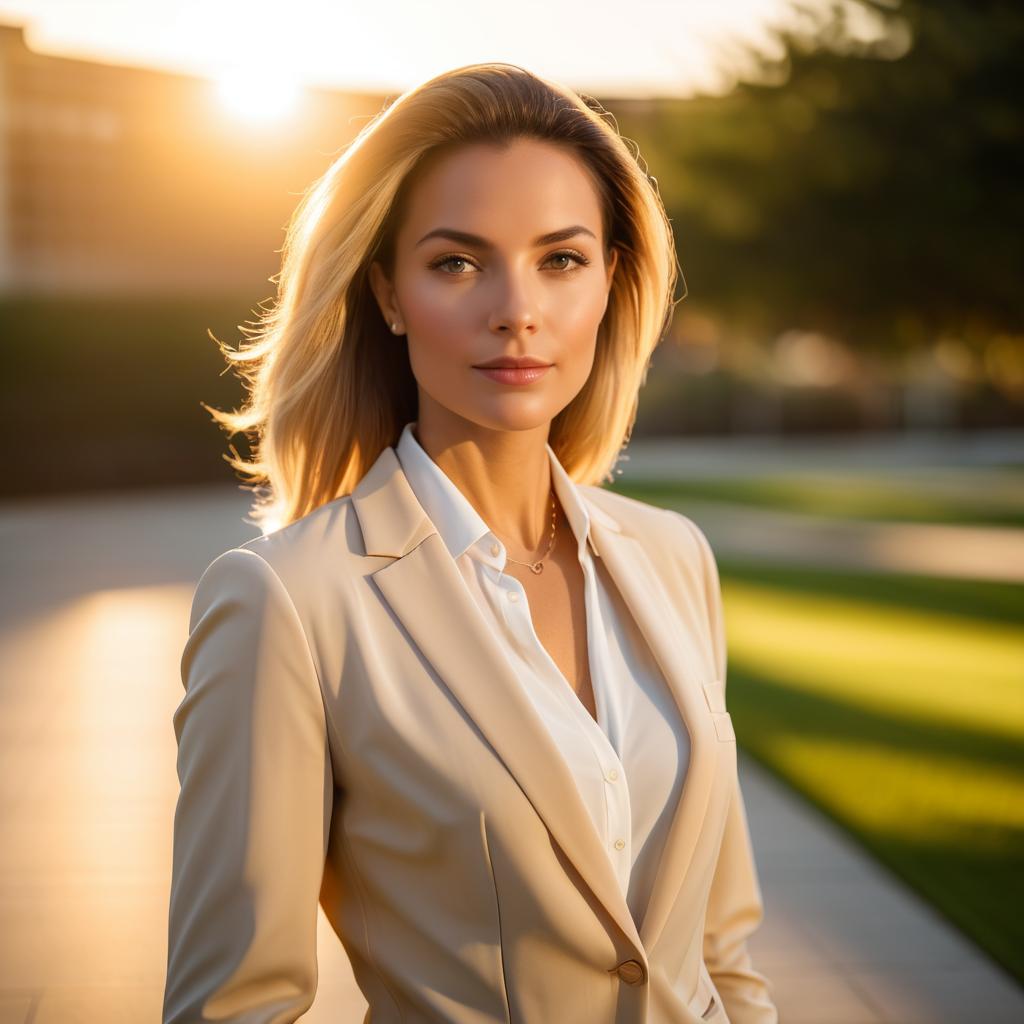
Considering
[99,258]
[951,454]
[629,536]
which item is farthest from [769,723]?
[951,454]

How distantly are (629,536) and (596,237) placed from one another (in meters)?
0.54

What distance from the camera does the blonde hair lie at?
6.97 ft

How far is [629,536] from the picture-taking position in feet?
7.97

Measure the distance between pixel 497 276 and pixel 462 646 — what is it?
58 cm

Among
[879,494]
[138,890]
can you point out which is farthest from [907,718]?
[879,494]

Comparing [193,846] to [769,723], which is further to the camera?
[769,723]

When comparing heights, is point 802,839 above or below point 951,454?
above

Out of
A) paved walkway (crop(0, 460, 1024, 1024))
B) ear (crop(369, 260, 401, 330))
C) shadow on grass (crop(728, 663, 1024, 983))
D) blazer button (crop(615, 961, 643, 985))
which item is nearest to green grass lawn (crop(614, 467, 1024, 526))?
shadow on grass (crop(728, 663, 1024, 983))

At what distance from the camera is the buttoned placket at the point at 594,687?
2.01 metres

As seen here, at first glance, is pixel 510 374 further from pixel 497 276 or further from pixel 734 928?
pixel 734 928

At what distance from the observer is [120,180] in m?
27.2

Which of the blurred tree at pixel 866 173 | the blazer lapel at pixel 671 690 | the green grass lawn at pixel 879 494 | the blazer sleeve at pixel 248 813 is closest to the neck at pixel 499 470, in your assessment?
the blazer lapel at pixel 671 690

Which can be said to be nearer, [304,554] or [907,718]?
[304,554]

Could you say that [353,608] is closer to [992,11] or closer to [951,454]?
[992,11]
